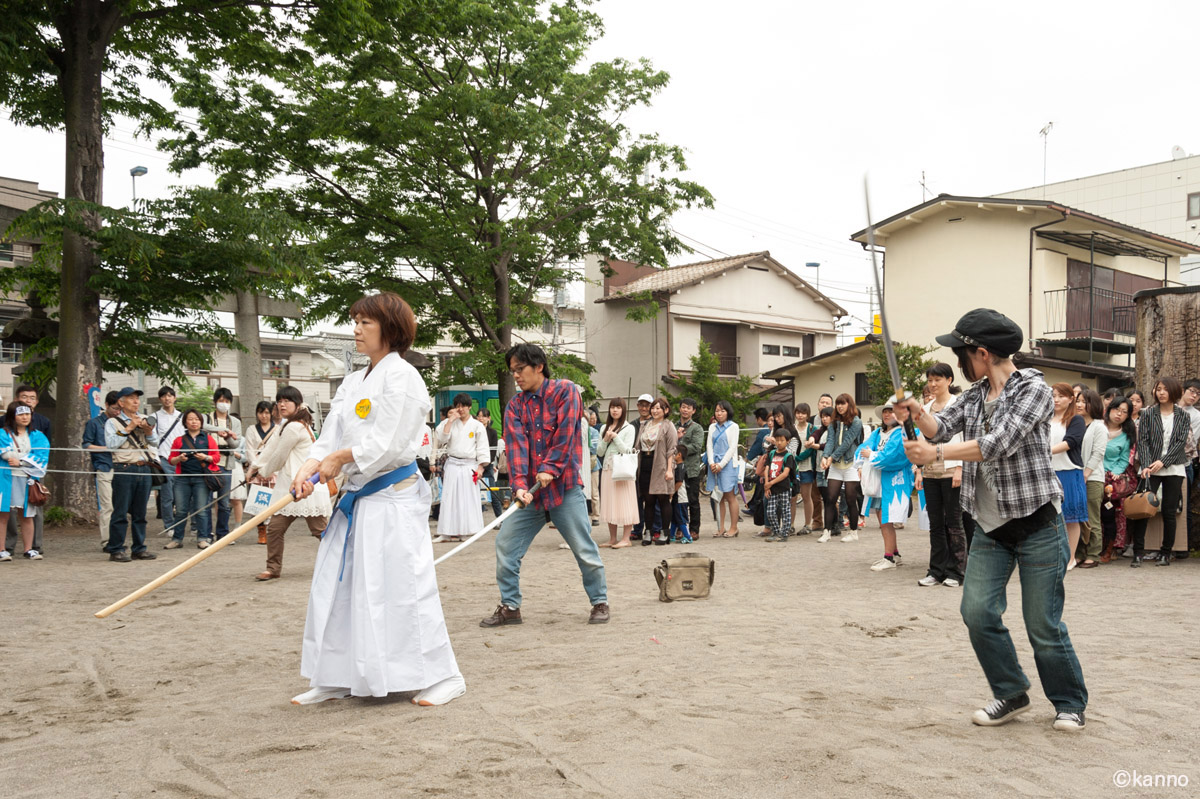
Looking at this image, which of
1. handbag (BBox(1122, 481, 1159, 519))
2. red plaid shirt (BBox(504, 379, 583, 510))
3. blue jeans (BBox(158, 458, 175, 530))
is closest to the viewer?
red plaid shirt (BBox(504, 379, 583, 510))

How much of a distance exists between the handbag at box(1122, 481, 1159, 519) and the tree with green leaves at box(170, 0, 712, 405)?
12.9 meters

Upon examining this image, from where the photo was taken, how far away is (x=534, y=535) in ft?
20.8

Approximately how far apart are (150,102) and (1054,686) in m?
15.2

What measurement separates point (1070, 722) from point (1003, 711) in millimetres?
262

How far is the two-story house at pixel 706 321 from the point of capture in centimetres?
3262

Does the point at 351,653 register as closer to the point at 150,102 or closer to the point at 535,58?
the point at 150,102

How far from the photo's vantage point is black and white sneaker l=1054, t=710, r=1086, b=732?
381 cm

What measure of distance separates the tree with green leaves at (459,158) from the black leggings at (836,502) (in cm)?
908

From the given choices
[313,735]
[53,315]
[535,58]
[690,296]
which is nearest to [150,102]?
[53,315]

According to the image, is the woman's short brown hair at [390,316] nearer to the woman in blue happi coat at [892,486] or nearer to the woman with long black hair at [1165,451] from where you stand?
the woman in blue happi coat at [892,486]

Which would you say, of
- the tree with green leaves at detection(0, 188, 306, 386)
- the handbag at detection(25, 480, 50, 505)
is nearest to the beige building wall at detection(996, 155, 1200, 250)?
the tree with green leaves at detection(0, 188, 306, 386)

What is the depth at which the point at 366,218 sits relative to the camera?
1912 cm

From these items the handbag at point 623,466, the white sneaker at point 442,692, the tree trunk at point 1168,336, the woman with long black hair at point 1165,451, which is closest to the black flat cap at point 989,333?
the white sneaker at point 442,692

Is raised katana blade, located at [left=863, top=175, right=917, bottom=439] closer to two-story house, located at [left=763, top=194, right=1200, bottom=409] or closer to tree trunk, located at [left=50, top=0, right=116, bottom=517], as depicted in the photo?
tree trunk, located at [left=50, top=0, right=116, bottom=517]
